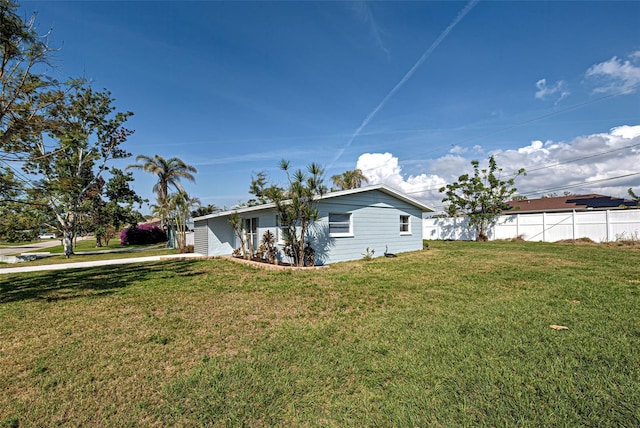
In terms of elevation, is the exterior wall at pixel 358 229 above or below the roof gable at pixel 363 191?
below

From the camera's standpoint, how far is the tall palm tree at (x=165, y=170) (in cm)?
2317

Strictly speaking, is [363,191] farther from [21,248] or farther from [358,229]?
[21,248]

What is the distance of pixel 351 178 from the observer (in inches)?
929

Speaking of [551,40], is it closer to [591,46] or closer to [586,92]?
[591,46]

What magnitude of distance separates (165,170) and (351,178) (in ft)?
53.6

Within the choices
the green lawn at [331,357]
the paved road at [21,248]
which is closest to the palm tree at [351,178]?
the green lawn at [331,357]

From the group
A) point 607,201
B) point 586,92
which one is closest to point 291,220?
point 586,92

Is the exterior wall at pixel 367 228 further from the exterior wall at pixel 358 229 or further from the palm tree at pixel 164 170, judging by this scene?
the palm tree at pixel 164 170

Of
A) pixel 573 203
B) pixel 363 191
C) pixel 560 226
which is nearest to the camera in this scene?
pixel 363 191

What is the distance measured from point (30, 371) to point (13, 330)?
7.00 ft

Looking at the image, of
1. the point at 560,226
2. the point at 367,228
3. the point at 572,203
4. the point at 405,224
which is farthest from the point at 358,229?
the point at 572,203

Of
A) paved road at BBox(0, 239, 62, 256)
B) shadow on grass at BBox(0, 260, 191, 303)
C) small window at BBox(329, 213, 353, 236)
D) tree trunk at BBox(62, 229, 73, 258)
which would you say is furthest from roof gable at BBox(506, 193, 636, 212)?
paved road at BBox(0, 239, 62, 256)

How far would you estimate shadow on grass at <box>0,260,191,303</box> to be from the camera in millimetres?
6727

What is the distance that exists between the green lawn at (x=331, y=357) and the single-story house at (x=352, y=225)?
4.57m
